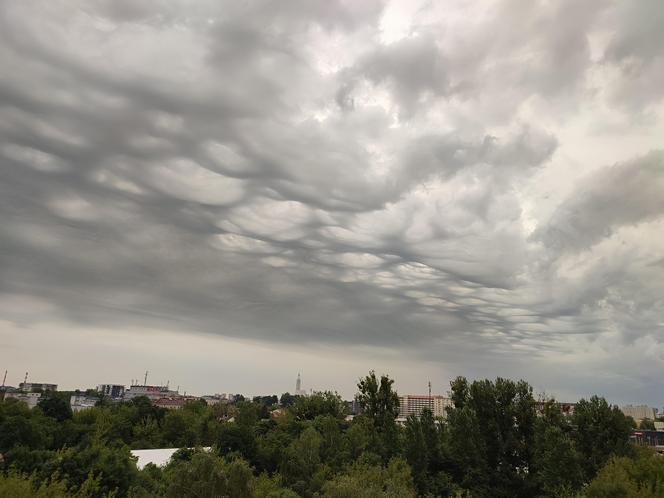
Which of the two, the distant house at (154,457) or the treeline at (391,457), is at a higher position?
the treeline at (391,457)

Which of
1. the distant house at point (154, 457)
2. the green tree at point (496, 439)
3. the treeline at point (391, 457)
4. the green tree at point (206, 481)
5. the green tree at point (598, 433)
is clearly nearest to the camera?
the green tree at point (206, 481)

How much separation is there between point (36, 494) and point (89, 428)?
4899cm

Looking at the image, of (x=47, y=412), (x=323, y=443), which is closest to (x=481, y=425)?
(x=323, y=443)

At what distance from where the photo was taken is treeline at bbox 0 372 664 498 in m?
33.6

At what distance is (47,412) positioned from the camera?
77.7 m

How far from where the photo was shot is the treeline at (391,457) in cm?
3362

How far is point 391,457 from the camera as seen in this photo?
183 ft

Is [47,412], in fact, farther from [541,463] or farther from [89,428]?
[541,463]

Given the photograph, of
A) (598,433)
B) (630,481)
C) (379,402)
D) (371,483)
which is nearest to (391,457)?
(379,402)

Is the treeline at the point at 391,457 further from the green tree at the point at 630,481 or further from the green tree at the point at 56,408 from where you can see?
the green tree at the point at 56,408

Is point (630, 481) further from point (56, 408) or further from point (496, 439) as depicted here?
point (56, 408)

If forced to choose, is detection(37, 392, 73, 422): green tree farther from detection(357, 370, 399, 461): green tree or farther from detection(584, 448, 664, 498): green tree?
detection(584, 448, 664, 498): green tree

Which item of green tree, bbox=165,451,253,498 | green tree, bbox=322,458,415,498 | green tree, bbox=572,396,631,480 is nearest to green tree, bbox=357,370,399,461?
green tree, bbox=322,458,415,498

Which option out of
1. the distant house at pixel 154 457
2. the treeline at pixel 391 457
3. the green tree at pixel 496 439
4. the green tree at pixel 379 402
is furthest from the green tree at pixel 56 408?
the green tree at pixel 496 439
